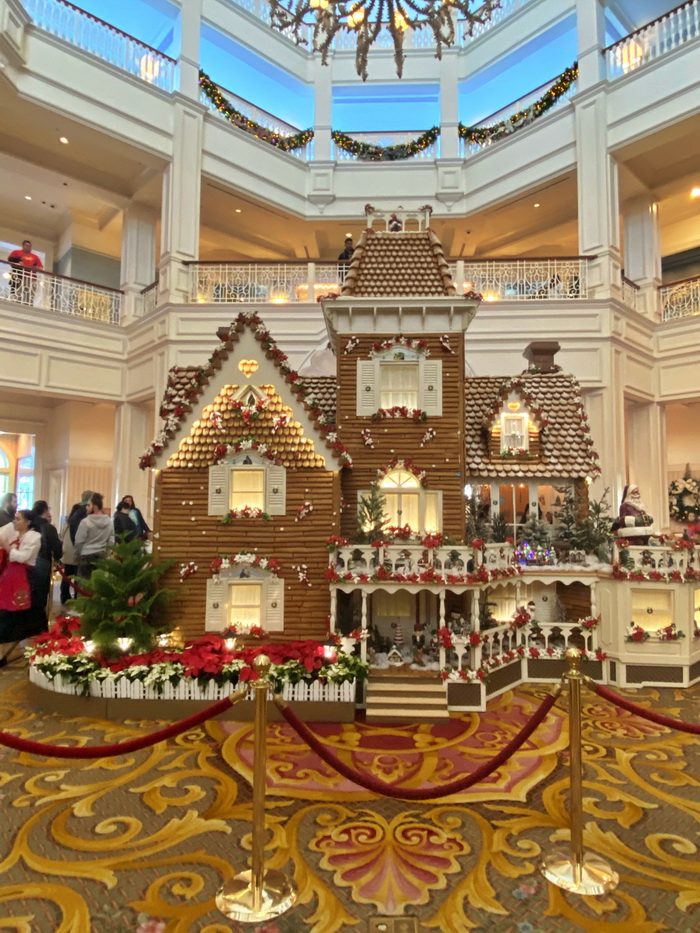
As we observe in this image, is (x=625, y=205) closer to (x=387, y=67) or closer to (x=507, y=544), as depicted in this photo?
(x=387, y=67)

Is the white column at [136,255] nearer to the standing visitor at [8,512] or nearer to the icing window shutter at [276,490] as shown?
the standing visitor at [8,512]

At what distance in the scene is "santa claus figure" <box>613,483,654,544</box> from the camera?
8578mm

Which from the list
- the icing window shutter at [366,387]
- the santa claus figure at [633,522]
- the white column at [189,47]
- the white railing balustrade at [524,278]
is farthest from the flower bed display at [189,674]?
the white column at [189,47]

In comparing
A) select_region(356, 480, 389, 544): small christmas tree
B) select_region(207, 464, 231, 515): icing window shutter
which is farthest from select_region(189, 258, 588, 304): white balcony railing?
select_region(356, 480, 389, 544): small christmas tree

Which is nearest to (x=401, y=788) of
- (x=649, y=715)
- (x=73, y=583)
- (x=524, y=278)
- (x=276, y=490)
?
(x=649, y=715)

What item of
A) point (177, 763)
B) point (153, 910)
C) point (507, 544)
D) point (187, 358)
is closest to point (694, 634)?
point (507, 544)

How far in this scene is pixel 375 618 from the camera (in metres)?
8.28

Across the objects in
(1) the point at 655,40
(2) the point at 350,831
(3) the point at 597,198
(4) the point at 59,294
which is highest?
(1) the point at 655,40

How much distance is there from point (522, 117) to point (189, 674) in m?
17.4

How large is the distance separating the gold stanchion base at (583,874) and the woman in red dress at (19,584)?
25.7 feet

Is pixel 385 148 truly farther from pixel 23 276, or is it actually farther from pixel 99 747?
pixel 99 747

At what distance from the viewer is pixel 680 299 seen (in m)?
14.8

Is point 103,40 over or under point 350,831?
over

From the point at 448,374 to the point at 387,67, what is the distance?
1565 cm
